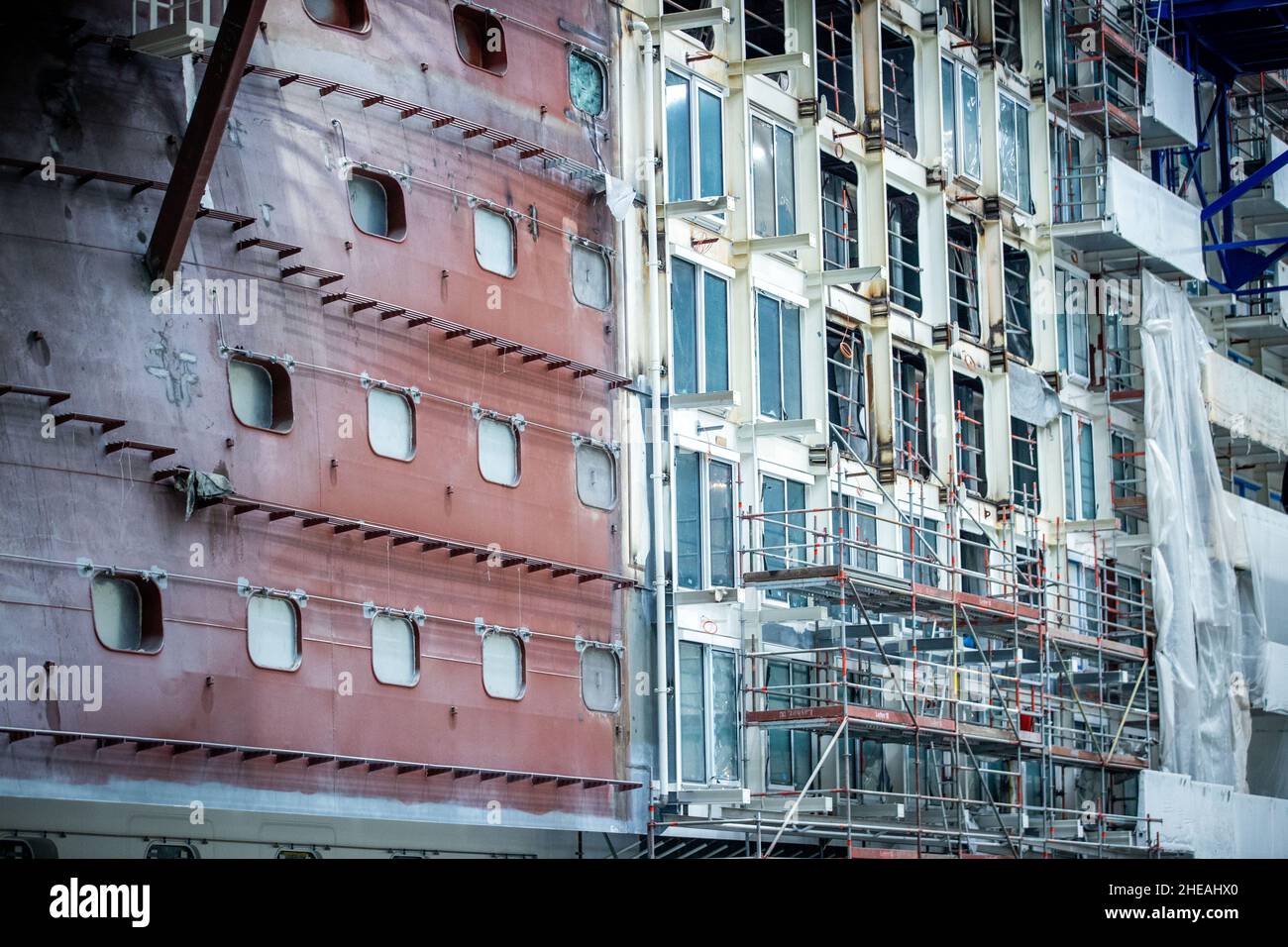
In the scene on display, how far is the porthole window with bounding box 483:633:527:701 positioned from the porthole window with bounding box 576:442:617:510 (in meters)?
2.84

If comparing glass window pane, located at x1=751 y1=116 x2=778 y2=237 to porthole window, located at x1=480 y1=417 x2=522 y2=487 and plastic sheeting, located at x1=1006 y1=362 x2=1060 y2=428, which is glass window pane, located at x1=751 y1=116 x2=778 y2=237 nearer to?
porthole window, located at x1=480 y1=417 x2=522 y2=487

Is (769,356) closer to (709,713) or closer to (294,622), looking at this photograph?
(709,713)

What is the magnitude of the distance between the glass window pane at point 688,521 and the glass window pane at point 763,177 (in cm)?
483

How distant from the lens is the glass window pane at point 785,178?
128 ft

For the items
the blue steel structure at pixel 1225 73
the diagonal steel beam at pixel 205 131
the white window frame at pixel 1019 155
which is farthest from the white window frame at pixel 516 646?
the blue steel structure at pixel 1225 73

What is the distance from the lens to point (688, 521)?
35719 millimetres

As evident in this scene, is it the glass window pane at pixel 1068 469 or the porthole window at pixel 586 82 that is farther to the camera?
the glass window pane at pixel 1068 469

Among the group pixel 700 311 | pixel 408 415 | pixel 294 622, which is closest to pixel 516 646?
pixel 408 415

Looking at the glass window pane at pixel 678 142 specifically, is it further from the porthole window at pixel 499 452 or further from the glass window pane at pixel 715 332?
the porthole window at pixel 499 452

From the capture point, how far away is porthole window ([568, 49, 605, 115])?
3469 cm

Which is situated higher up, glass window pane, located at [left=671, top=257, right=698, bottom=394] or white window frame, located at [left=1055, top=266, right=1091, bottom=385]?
white window frame, located at [left=1055, top=266, right=1091, bottom=385]

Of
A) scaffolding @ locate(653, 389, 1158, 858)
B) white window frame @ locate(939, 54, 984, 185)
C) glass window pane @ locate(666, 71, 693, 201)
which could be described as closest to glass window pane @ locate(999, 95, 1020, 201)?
white window frame @ locate(939, 54, 984, 185)

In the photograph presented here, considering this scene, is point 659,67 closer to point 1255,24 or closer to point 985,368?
point 985,368

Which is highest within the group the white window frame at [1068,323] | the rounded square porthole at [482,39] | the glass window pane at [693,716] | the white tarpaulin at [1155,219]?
the white tarpaulin at [1155,219]
